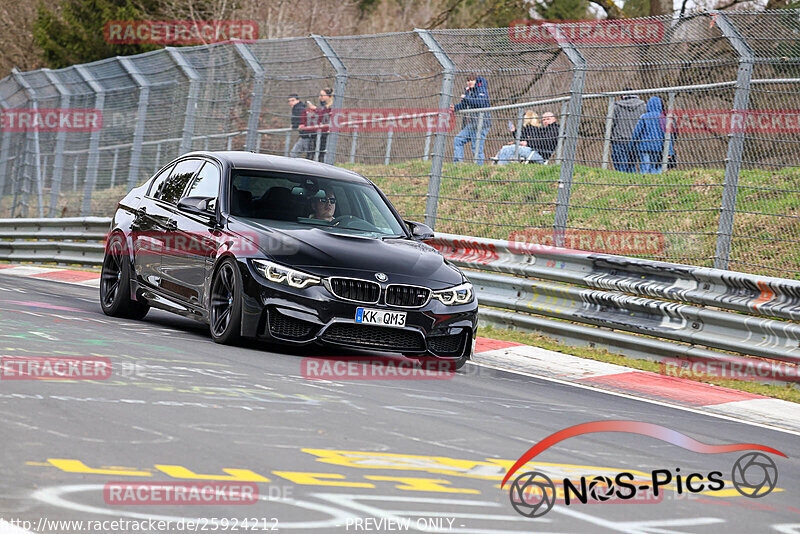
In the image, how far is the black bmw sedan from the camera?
862 centimetres

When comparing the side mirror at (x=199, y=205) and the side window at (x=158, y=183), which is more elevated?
the side window at (x=158, y=183)

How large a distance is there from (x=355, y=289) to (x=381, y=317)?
269 mm

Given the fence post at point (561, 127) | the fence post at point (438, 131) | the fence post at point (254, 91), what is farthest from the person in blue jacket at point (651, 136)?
the fence post at point (254, 91)

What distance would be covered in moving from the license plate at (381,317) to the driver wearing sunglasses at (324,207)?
1434mm

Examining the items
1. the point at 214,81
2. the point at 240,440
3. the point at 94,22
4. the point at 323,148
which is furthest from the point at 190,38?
the point at 240,440

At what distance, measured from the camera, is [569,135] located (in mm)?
12492

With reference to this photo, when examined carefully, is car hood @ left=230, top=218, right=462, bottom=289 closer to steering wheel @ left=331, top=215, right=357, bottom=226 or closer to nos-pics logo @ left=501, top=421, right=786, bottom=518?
steering wheel @ left=331, top=215, right=357, bottom=226

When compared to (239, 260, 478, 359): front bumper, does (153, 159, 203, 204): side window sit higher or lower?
higher

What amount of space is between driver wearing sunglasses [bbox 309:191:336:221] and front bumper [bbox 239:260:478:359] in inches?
47.4

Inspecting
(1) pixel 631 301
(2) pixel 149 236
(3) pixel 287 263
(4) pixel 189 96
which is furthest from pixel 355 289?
(4) pixel 189 96

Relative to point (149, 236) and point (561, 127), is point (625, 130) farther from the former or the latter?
point (149, 236)

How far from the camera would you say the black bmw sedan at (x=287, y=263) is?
28.3ft

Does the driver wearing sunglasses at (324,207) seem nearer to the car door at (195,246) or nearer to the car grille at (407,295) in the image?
the car door at (195,246)

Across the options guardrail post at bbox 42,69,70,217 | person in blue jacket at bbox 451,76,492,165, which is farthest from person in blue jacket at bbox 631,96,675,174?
guardrail post at bbox 42,69,70,217
